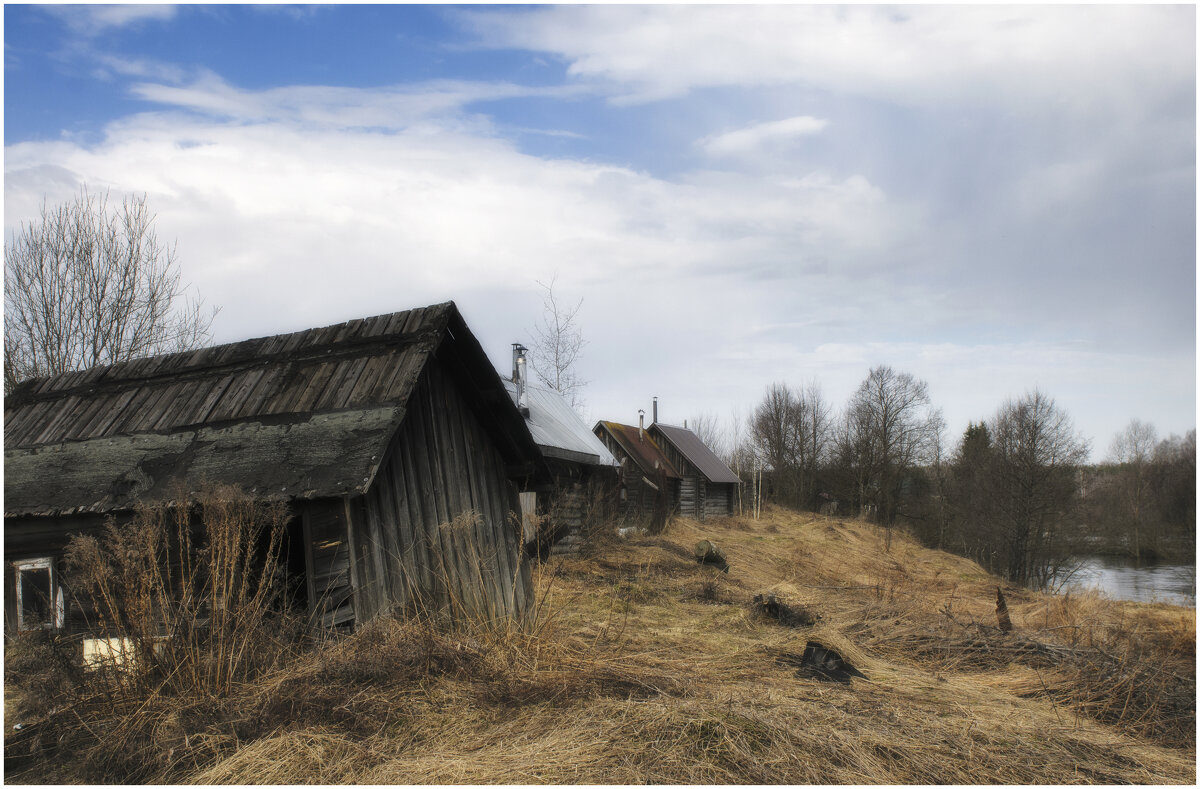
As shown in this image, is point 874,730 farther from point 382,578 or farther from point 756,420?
point 756,420

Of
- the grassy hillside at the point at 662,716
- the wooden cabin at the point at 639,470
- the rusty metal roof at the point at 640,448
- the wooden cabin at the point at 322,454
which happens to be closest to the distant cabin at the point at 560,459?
the wooden cabin at the point at 322,454

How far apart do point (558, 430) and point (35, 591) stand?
1080 cm

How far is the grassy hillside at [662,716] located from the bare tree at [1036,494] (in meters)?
23.7

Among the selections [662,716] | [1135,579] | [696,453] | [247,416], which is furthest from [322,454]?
[1135,579]

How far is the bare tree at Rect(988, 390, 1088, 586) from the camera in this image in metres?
30.5

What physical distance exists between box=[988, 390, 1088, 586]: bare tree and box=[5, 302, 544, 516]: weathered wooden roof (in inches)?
1101

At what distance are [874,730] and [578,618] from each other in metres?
5.03

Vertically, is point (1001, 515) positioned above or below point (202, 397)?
below

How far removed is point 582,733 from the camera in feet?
15.8

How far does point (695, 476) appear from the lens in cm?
3459

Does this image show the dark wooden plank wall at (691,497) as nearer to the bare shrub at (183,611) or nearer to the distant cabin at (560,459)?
the distant cabin at (560,459)

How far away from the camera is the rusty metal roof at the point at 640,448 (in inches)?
1171

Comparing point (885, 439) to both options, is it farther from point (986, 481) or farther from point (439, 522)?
point (439, 522)

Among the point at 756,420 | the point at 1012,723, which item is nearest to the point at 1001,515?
the point at 756,420
